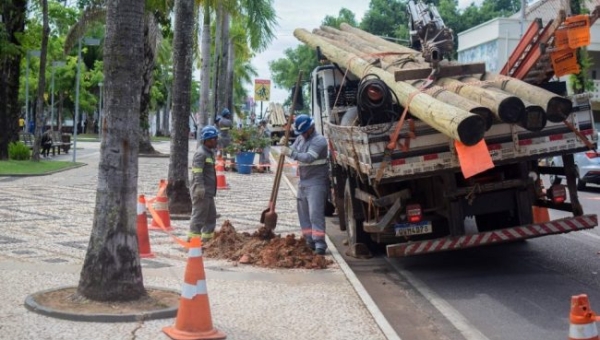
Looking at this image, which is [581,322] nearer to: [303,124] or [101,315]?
[101,315]

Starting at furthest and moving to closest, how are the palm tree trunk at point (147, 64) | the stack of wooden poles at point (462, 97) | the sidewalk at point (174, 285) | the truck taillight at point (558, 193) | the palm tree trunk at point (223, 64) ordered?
the palm tree trunk at point (223, 64) < the palm tree trunk at point (147, 64) < the truck taillight at point (558, 193) < the stack of wooden poles at point (462, 97) < the sidewalk at point (174, 285)

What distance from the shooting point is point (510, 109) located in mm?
8820

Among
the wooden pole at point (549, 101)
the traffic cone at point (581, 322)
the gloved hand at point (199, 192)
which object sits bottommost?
the traffic cone at point (581, 322)

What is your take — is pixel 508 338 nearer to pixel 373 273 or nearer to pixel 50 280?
pixel 373 273

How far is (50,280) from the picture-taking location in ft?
29.6

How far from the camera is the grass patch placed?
24.0m

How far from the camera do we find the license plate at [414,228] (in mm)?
10289

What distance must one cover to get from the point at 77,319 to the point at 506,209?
5.58 metres

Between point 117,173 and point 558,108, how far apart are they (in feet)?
15.4

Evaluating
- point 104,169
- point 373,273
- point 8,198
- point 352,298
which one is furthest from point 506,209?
point 8,198

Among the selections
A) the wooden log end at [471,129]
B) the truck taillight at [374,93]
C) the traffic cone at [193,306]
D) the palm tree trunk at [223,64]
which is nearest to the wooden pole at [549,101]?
the wooden log end at [471,129]

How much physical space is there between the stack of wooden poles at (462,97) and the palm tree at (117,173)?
3.09 meters

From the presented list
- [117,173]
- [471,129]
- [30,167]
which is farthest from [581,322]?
[30,167]

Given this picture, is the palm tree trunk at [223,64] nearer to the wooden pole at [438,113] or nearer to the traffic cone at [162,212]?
the traffic cone at [162,212]
